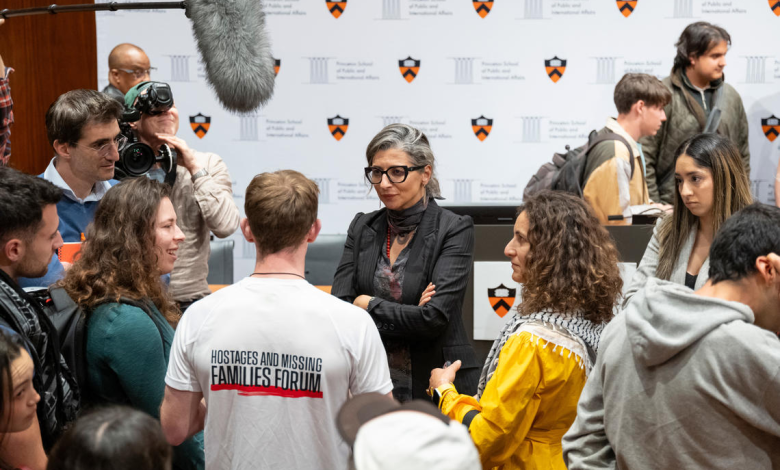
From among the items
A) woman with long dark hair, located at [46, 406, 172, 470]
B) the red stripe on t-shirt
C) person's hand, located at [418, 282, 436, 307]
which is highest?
woman with long dark hair, located at [46, 406, 172, 470]

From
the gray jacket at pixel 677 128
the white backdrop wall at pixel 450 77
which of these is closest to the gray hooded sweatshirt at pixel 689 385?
the gray jacket at pixel 677 128

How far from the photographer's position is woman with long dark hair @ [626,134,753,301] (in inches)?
115

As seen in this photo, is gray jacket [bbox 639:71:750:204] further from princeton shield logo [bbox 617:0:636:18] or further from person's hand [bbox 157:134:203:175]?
person's hand [bbox 157:134:203:175]

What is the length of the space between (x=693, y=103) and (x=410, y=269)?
3.78m

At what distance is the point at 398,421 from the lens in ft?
3.44

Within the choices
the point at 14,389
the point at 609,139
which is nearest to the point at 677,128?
the point at 609,139

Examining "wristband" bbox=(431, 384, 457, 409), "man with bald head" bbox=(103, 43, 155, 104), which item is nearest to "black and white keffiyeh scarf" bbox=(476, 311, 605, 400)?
"wristband" bbox=(431, 384, 457, 409)

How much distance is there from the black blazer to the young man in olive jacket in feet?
11.0

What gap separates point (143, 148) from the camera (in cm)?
328

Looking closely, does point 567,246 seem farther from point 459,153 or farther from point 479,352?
point 459,153

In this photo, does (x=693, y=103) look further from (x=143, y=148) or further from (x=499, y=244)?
(x=143, y=148)

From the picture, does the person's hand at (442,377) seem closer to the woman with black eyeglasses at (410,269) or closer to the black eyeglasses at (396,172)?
the woman with black eyeglasses at (410,269)

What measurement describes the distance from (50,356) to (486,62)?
492 centimetres

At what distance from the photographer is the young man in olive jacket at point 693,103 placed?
5.61m
